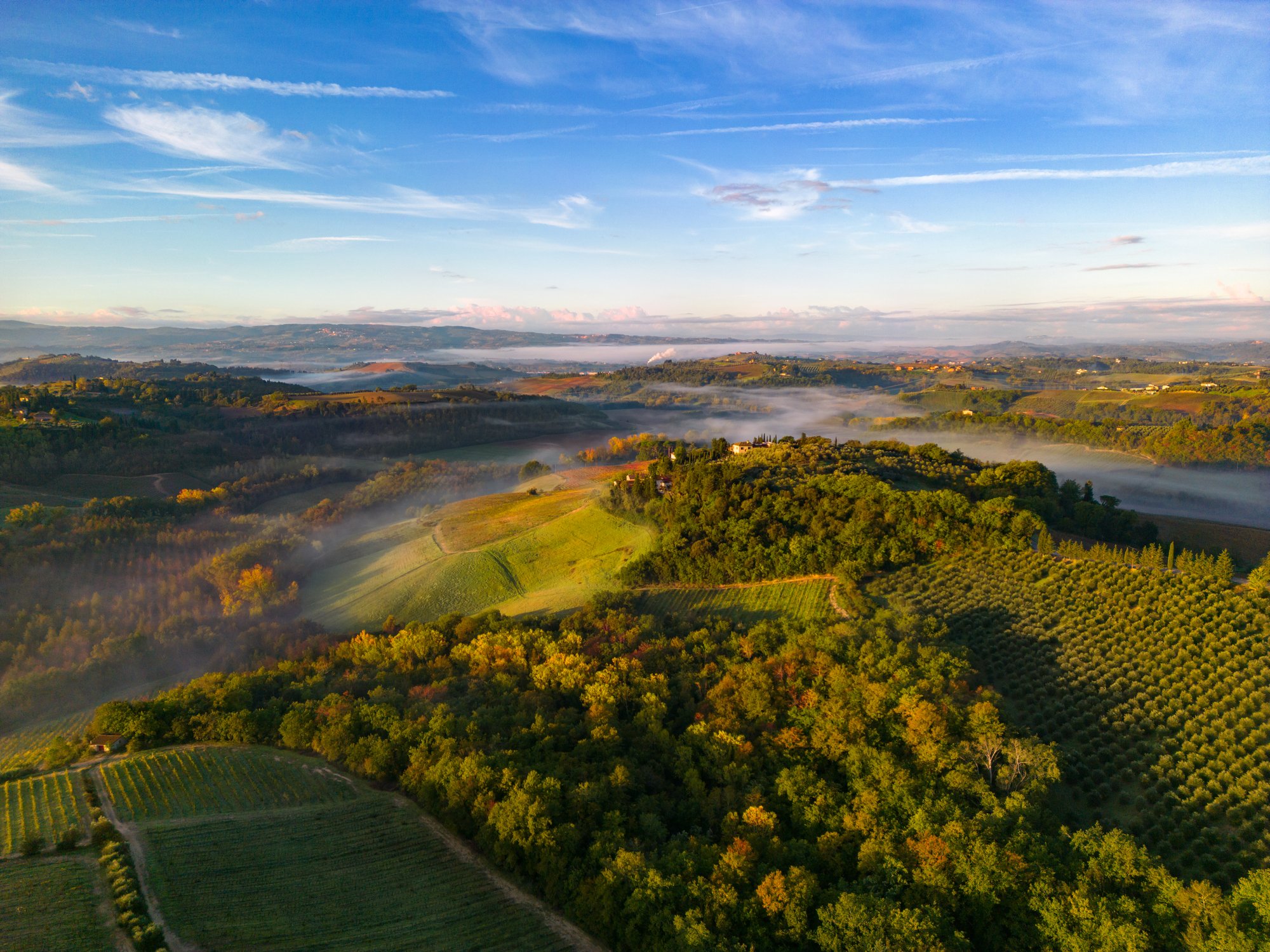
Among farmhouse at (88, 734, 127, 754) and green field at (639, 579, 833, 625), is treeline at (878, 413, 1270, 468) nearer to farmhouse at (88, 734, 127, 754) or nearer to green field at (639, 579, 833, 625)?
green field at (639, 579, 833, 625)

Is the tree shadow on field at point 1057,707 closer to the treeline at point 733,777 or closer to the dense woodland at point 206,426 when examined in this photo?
the treeline at point 733,777

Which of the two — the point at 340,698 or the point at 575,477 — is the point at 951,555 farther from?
the point at 575,477

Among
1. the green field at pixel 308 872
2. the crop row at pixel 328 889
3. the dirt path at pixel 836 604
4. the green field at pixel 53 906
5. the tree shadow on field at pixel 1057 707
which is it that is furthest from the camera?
the dirt path at pixel 836 604

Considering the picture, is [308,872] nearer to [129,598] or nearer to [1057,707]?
[1057,707]

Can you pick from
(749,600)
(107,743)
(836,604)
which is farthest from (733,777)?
(107,743)

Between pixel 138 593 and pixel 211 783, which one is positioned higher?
pixel 211 783

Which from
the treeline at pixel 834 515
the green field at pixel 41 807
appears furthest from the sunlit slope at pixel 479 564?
the green field at pixel 41 807
